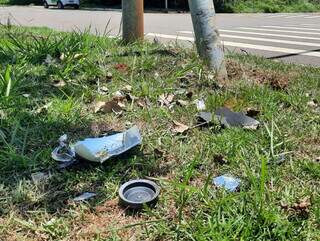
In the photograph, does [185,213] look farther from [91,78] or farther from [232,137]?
[91,78]

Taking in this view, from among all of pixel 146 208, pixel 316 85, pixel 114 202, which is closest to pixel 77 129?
pixel 114 202

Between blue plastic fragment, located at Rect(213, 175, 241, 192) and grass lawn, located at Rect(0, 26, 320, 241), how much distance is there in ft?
0.14

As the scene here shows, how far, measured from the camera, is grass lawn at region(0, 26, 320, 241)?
1914 mm

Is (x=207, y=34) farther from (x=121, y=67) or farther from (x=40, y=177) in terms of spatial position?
(x=40, y=177)

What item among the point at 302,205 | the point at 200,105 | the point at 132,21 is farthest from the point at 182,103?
the point at 132,21

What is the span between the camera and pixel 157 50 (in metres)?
4.88

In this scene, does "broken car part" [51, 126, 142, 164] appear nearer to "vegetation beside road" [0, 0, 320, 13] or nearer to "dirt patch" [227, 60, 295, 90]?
"dirt patch" [227, 60, 295, 90]

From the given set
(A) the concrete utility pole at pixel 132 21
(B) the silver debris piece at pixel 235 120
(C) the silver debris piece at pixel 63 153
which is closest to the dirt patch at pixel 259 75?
(B) the silver debris piece at pixel 235 120

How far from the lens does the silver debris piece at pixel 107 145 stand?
2365 mm

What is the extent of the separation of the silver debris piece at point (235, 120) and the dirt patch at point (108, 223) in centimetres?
108

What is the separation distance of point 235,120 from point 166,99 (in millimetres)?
625

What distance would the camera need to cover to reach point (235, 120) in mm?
2900

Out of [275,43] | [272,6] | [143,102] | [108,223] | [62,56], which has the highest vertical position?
[62,56]

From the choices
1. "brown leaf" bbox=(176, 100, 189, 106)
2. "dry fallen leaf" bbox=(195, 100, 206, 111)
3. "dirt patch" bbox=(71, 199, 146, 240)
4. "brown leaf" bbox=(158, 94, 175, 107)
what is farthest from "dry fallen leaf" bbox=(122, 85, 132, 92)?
"dirt patch" bbox=(71, 199, 146, 240)
